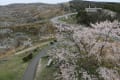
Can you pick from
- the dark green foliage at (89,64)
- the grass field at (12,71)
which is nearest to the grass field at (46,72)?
the grass field at (12,71)

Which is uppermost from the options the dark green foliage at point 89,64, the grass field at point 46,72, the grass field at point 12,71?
the dark green foliage at point 89,64

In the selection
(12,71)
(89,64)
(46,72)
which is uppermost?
(89,64)

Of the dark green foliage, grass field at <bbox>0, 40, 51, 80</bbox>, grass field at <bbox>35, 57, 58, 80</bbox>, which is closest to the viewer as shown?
the dark green foliage

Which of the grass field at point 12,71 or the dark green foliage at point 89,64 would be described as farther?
the grass field at point 12,71

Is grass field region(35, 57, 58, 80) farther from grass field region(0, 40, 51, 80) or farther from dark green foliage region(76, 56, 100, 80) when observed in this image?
dark green foliage region(76, 56, 100, 80)

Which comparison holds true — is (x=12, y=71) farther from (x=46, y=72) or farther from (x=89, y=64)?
(x=89, y=64)

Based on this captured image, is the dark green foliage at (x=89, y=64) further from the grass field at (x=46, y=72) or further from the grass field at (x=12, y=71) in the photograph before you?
the grass field at (x=12, y=71)

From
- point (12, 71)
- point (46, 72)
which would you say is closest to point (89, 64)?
point (46, 72)

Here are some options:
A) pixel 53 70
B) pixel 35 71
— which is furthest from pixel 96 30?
pixel 35 71

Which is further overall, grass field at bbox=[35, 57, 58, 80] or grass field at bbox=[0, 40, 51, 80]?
grass field at bbox=[0, 40, 51, 80]

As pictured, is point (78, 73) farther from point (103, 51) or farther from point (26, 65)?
point (26, 65)

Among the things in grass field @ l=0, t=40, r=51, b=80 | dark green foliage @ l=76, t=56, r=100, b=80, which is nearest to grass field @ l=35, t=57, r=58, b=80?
grass field @ l=0, t=40, r=51, b=80
